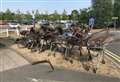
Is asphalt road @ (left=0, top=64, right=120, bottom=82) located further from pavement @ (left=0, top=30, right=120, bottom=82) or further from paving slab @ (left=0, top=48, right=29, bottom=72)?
paving slab @ (left=0, top=48, right=29, bottom=72)

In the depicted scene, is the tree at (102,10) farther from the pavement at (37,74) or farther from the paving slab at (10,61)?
the pavement at (37,74)

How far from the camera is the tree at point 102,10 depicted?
68.1 metres

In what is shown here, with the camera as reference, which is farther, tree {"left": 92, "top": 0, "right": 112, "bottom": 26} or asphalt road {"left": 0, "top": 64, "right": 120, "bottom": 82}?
tree {"left": 92, "top": 0, "right": 112, "bottom": 26}

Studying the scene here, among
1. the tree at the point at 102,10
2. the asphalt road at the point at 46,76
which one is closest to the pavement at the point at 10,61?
the asphalt road at the point at 46,76

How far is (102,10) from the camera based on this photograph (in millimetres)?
71312

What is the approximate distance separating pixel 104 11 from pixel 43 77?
61.5 m

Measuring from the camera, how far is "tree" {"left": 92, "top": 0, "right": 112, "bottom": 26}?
68056 millimetres

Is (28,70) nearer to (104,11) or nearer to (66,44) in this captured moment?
(66,44)

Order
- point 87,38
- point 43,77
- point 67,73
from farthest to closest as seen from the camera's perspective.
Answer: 1. point 87,38
2. point 67,73
3. point 43,77

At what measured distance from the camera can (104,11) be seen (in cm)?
7075

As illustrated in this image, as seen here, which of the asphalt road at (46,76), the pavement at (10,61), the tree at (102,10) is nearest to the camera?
the asphalt road at (46,76)

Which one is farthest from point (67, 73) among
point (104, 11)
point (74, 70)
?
point (104, 11)

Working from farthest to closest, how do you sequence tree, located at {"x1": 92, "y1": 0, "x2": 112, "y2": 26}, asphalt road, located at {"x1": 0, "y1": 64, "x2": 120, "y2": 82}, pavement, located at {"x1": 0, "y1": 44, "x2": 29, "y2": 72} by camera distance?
1. tree, located at {"x1": 92, "y1": 0, "x2": 112, "y2": 26}
2. pavement, located at {"x1": 0, "y1": 44, "x2": 29, "y2": 72}
3. asphalt road, located at {"x1": 0, "y1": 64, "x2": 120, "y2": 82}

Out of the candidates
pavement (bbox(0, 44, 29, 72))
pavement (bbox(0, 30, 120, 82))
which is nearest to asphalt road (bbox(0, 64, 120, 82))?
pavement (bbox(0, 30, 120, 82))
